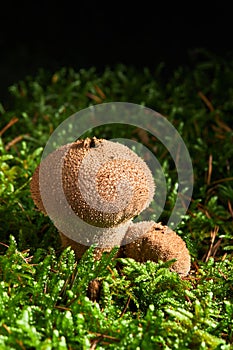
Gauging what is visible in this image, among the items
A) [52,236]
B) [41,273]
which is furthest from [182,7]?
[41,273]

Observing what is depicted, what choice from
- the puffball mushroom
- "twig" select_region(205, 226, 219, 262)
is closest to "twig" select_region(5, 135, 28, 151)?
the puffball mushroom

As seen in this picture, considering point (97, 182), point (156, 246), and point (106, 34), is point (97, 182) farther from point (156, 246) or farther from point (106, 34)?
point (106, 34)

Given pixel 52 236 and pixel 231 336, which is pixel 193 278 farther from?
pixel 52 236

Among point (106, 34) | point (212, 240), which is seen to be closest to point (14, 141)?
point (212, 240)

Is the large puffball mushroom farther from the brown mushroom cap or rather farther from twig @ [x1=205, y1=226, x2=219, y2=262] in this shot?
twig @ [x1=205, y1=226, x2=219, y2=262]

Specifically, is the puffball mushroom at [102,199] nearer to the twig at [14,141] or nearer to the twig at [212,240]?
the twig at [212,240]

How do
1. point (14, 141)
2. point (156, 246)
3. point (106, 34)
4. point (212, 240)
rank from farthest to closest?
point (106, 34), point (14, 141), point (212, 240), point (156, 246)
